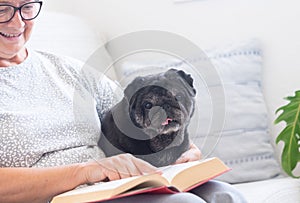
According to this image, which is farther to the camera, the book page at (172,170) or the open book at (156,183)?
the book page at (172,170)

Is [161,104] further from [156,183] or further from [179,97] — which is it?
[156,183]

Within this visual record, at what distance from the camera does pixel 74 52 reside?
2.17 metres

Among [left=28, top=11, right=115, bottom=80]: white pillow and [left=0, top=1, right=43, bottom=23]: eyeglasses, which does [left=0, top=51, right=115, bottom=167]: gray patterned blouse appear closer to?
[left=0, top=1, right=43, bottom=23]: eyeglasses

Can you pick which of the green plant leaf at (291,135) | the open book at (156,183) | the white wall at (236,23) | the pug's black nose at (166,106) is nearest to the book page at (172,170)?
the open book at (156,183)

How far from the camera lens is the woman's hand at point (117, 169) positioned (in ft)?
3.94

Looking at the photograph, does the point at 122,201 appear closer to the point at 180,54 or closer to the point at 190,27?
the point at 180,54

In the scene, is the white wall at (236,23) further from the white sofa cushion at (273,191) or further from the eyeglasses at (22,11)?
the eyeglasses at (22,11)

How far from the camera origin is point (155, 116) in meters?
1.20

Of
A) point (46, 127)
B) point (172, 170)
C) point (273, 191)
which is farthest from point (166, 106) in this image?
point (273, 191)

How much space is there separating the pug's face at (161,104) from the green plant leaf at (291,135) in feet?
2.49

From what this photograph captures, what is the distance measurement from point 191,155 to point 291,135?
691 mm

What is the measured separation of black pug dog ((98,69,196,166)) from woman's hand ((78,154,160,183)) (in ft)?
0.14

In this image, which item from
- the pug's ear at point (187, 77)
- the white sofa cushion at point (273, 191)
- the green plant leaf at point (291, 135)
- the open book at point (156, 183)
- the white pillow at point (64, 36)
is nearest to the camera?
the open book at point (156, 183)

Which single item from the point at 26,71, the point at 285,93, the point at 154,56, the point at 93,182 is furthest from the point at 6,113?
the point at 285,93
